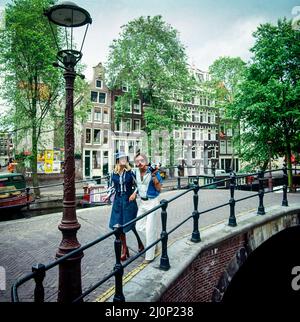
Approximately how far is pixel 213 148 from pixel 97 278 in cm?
3582

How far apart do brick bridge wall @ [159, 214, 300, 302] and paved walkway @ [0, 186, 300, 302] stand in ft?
2.12

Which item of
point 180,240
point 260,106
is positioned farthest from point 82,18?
point 260,106

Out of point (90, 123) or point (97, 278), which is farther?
point (90, 123)

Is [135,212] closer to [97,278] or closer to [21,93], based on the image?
[97,278]

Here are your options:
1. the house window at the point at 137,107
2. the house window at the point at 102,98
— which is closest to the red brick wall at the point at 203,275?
the house window at the point at 102,98

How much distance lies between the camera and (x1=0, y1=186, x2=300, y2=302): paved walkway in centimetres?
320

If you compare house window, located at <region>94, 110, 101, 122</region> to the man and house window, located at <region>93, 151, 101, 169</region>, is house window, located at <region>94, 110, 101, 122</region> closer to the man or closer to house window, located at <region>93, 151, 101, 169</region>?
house window, located at <region>93, 151, 101, 169</region>

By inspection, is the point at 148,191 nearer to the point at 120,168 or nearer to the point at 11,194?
the point at 120,168

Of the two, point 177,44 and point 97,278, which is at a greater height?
point 177,44

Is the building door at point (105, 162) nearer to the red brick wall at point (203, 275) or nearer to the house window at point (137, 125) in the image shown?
the house window at point (137, 125)

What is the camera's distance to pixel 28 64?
15117 millimetres

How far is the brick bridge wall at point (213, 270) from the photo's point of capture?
324 centimetres
